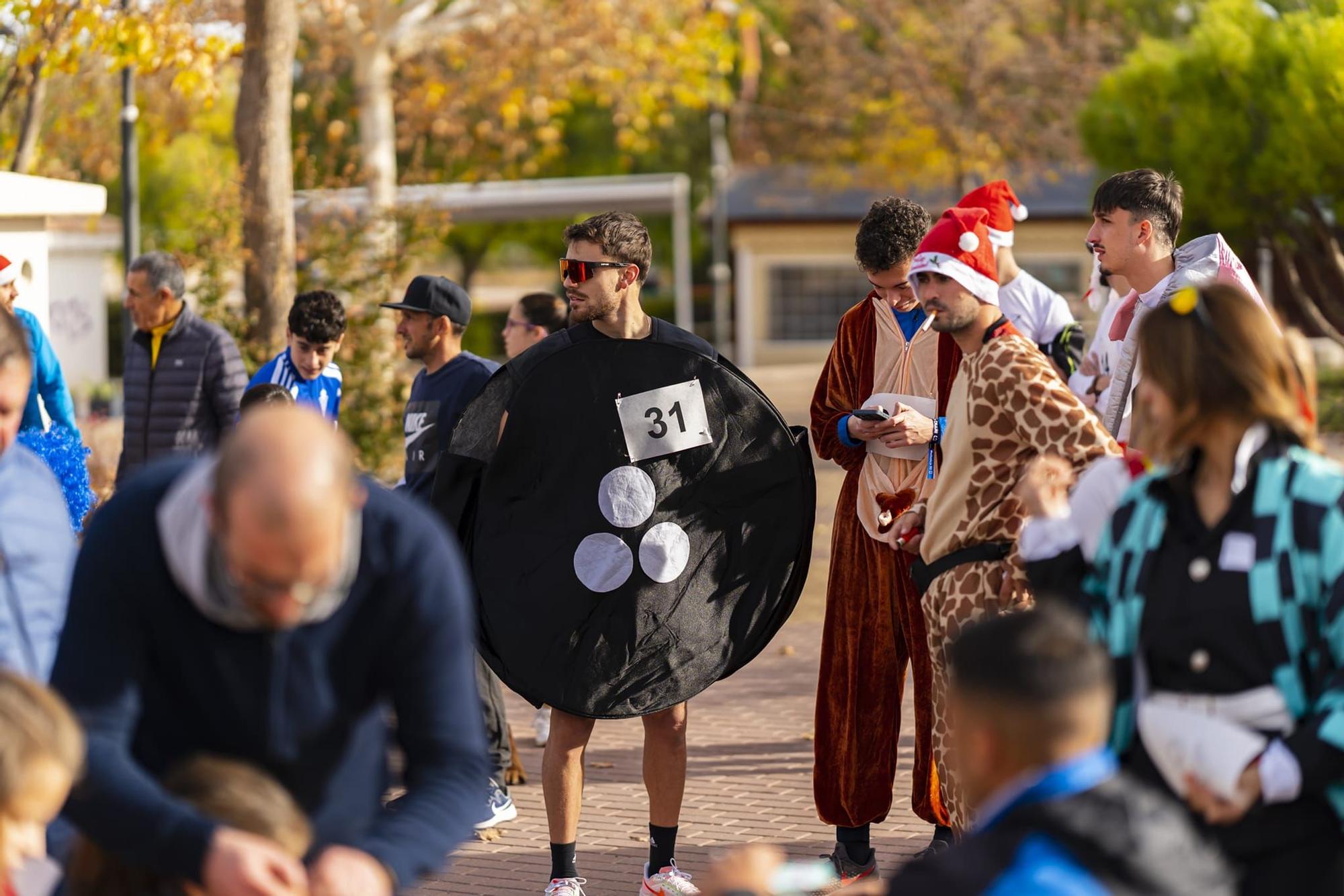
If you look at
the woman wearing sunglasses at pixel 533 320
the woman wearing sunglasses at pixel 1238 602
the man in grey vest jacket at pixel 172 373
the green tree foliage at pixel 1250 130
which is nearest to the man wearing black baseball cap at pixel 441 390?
the woman wearing sunglasses at pixel 533 320

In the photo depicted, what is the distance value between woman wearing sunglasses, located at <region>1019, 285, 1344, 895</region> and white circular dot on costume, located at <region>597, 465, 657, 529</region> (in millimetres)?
2300

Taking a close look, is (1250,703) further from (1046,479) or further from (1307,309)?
(1307,309)

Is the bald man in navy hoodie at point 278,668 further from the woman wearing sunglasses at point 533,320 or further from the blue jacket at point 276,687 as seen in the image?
the woman wearing sunglasses at point 533,320

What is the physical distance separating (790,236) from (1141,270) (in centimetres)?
3522

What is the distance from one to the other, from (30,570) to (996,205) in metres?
3.20

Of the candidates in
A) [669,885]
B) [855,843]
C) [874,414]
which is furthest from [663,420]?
[855,843]

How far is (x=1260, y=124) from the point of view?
18.3 meters

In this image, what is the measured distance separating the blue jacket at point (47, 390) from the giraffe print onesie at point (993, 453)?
4356 mm

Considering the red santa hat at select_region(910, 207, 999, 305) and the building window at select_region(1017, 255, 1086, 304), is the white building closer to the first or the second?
the red santa hat at select_region(910, 207, 999, 305)

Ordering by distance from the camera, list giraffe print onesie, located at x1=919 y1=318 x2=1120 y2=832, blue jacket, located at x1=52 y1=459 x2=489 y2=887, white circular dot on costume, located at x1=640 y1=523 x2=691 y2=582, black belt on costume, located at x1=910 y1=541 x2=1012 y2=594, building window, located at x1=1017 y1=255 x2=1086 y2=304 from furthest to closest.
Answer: building window, located at x1=1017 y1=255 x2=1086 y2=304 → white circular dot on costume, located at x1=640 y1=523 x2=691 y2=582 → black belt on costume, located at x1=910 y1=541 x2=1012 y2=594 → giraffe print onesie, located at x1=919 y1=318 x2=1120 y2=832 → blue jacket, located at x1=52 y1=459 x2=489 y2=887

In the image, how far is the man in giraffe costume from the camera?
4.10m

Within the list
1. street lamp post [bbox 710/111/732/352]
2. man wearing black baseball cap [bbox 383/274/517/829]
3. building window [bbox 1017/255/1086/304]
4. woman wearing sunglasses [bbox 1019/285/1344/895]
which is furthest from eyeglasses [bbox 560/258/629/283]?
building window [bbox 1017/255/1086/304]

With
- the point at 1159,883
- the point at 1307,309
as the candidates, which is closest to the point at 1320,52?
the point at 1307,309

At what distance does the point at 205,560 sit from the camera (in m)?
2.23
